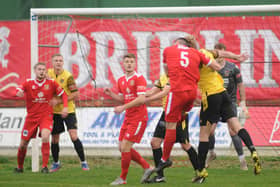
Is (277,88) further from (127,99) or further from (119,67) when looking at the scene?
(127,99)

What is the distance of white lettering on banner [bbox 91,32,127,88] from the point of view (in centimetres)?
1386

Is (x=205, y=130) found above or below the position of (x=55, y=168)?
above

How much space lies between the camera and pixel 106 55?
45.6 ft

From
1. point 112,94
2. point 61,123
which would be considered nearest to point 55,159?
point 61,123

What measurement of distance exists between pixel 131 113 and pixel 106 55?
4991 mm

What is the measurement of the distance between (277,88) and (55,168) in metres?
5.38

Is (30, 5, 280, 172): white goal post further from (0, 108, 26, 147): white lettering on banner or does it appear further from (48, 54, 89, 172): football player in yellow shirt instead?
(0, 108, 26, 147): white lettering on banner

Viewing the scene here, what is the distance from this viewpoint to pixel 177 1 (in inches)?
578

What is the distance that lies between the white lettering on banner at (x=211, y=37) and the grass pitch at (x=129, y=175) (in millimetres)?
2544

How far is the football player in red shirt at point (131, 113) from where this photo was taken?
888cm

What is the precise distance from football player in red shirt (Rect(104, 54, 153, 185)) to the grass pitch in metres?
0.32

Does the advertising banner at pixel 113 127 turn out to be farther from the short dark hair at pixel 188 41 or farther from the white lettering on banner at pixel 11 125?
the short dark hair at pixel 188 41

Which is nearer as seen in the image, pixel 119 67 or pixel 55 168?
pixel 55 168

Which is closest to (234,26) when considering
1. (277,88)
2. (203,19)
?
(203,19)
